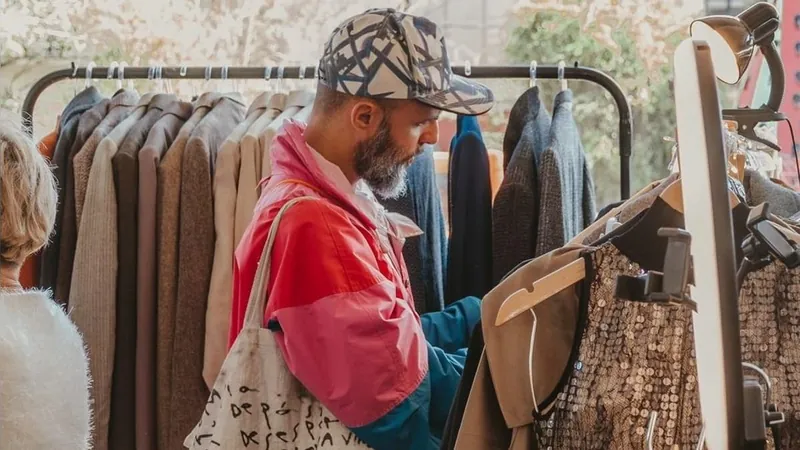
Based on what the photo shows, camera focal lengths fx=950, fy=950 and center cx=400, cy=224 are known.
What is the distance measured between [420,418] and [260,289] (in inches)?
11.5

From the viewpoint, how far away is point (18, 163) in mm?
1299

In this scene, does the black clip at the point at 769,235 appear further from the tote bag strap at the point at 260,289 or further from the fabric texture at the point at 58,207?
the fabric texture at the point at 58,207

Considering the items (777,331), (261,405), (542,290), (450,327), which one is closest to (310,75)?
(450,327)

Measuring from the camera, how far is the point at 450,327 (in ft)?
5.27

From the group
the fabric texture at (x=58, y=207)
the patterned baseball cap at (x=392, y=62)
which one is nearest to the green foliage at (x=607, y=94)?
the patterned baseball cap at (x=392, y=62)

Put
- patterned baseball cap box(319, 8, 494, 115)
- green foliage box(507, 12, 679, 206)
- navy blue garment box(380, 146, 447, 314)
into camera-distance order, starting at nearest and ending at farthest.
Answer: patterned baseball cap box(319, 8, 494, 115), navy blue garment box(380, 146, 447, 314), green foliage box(507, 12, 679, 206)

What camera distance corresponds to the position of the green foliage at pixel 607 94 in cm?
240

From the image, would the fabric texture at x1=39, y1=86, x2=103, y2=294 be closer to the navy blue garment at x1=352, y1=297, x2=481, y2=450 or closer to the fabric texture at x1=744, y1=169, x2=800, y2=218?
the navy blue garment at x1=352, y1=297, x2=481, y2=450


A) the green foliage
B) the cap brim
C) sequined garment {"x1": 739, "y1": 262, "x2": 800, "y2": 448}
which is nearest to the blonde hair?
the cap brim

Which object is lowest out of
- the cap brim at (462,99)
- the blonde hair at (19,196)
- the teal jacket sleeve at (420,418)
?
the teal jacket sleeve at (420,418)

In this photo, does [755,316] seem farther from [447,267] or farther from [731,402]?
[447,267]

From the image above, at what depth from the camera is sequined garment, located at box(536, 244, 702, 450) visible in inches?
38.0

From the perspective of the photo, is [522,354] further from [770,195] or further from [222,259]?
[222,259]

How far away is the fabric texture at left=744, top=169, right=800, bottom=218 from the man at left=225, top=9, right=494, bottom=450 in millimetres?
427
